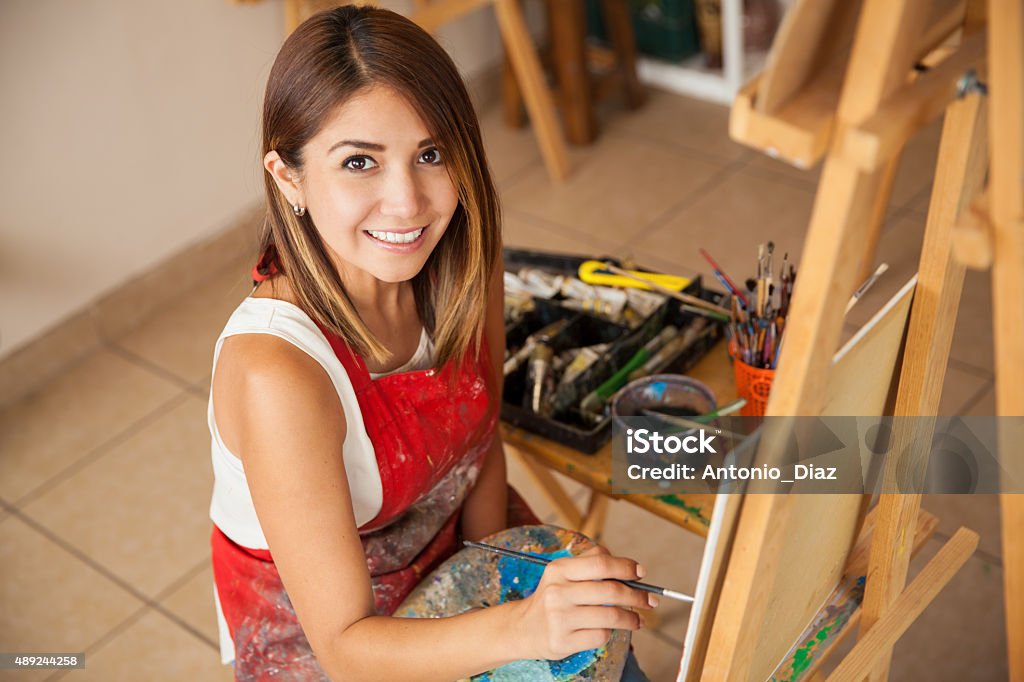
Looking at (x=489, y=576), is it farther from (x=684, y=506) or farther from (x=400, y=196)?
(x=400, y=196)

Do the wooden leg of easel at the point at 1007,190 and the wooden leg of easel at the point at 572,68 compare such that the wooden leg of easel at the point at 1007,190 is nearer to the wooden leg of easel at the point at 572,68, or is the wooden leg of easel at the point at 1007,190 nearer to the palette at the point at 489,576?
the palette at the point at 489,576

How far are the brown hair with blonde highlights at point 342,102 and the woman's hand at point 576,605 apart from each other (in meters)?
0.39

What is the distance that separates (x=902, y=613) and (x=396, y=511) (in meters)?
0.63

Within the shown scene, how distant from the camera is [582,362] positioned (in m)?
1.56

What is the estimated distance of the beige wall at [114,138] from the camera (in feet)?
8.80

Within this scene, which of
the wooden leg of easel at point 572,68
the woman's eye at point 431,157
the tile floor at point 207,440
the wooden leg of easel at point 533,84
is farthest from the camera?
the wooden leg of easel at point 572,68

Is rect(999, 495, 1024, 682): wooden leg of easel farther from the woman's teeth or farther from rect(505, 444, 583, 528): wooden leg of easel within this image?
rect(505, 444, 583, 528): wooden leg of easel

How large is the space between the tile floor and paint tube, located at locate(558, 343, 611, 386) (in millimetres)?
543

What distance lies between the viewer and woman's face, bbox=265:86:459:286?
1216 millimetres

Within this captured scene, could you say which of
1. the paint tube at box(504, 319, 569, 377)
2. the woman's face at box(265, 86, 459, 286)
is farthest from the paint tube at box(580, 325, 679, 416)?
the woman's face at box(265, 86, 459, 286)

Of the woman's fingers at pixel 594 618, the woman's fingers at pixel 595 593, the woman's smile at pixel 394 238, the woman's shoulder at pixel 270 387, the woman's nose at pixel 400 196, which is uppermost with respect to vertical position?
the woman's nose at pixel 400 196

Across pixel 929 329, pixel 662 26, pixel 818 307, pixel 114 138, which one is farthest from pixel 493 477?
pixel 662 26

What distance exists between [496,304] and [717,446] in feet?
1.17
